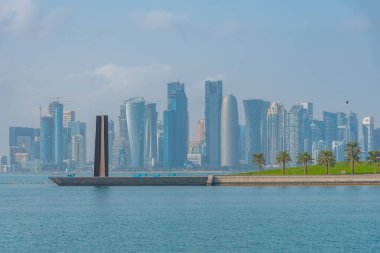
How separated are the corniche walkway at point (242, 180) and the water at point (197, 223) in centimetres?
2272

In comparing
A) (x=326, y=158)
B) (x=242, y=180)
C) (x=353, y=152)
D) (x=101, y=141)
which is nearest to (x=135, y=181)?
(x=101, y=141)

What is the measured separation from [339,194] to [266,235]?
6659cm

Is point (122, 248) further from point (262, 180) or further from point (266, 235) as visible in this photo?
point (262, 180)

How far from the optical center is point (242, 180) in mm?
189125

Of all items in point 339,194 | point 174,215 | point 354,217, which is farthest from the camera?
point 339,194

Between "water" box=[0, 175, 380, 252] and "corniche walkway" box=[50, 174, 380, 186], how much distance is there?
894 inches

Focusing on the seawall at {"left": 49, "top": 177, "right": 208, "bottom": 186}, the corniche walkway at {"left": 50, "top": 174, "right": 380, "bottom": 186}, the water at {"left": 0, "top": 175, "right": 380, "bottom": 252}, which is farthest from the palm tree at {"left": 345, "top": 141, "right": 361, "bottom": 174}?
the seawall at {"left": 49, "top": 177, "right": 208, "bottom": 186}

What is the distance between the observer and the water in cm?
7762

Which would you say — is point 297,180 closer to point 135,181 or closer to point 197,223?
point 135,181

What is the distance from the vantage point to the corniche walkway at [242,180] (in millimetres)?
176500

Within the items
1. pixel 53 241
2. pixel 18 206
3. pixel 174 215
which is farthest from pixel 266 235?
pixel 18 206

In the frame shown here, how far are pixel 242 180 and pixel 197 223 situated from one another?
300 feet

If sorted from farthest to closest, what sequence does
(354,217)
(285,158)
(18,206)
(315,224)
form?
(285,158) < (18,206) < (354,217) < (315,224)

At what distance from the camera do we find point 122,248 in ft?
250
